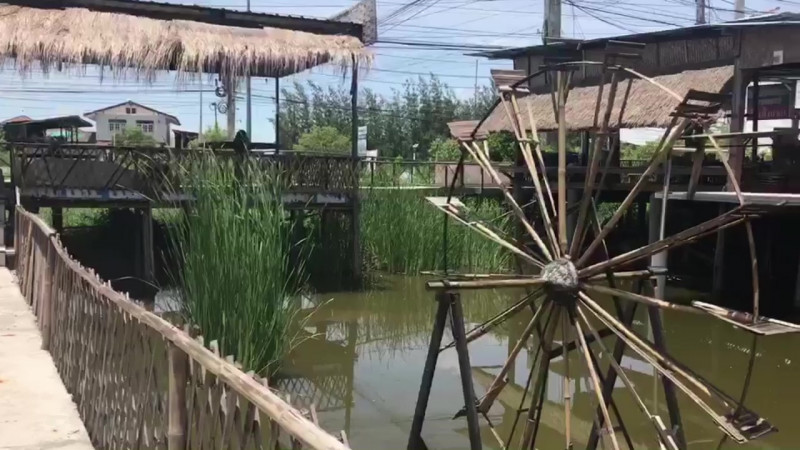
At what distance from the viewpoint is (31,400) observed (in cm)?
530

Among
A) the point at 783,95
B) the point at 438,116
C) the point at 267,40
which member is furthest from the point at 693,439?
the point at 438,116

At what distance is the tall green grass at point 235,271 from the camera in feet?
23.1

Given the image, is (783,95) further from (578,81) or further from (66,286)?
(66,286)

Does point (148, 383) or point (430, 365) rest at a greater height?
point (148, 383)

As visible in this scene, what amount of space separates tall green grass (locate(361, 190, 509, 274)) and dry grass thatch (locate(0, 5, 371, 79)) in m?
2.88

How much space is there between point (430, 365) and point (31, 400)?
254cm

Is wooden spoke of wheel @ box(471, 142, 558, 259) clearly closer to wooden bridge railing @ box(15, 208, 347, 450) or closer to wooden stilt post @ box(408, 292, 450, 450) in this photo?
wooden stilt post @ box(408, 292, 450, 450)

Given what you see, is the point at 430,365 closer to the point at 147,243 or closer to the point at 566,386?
the point at 566,386

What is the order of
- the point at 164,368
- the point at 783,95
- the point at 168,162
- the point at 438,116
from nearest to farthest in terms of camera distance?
the point at 164,368 < the point at 168,162 < the point at 783,95 < the point at 438,116

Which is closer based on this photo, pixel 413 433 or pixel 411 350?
pixel 413 433

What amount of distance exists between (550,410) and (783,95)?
14.2 m

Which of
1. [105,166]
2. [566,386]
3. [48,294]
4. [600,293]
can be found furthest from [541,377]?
[105,166]

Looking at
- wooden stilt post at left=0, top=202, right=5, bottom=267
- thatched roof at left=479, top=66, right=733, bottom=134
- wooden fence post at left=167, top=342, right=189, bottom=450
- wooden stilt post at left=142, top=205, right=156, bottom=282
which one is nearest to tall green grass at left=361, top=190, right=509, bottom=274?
thatched roof at left=479, top=66, right=733, bottom=134

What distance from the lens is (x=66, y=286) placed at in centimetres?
550
